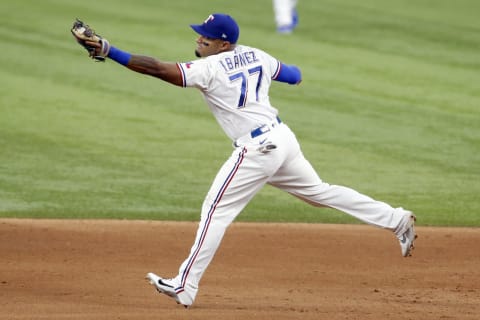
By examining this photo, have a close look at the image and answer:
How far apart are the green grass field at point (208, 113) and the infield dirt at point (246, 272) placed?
725 mm

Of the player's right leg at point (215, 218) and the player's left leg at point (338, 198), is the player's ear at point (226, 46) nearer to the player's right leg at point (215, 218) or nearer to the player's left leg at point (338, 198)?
the player's right leg at point (215, 218)

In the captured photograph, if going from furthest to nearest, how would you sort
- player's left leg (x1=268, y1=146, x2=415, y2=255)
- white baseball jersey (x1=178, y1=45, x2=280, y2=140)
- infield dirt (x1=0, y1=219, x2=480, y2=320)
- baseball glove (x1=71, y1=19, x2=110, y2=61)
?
player's left leg (x1=268, y1=146, x2=415, y2=255)
infield dirt (x1=0, y1=219, x2=480, y2=320)
white baseball jersey (x1=178, y1=45, x2=280, y2=140)
baseball glove (x1=71, y1=19, x2=110, y2=61)

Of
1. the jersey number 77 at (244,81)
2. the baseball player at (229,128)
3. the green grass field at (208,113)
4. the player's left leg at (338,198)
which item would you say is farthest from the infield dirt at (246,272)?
the jersey number 77 at (244,81)

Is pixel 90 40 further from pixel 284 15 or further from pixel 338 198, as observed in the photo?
pixel 284 15

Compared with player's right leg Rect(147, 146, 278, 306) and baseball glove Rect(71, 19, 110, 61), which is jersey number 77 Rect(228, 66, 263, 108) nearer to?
player's right leg Rect(147, 146, 278, 306)

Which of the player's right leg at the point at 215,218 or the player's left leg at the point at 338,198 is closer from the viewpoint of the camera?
the player's right leg at the point at 215,218

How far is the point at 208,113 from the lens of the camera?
14141 millimetres

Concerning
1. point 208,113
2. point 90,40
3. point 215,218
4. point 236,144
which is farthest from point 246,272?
point 208,113

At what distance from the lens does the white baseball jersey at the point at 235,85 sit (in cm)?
679

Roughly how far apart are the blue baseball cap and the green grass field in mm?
3408

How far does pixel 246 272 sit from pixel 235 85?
73.6 inches

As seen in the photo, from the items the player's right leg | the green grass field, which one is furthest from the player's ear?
the green grass field

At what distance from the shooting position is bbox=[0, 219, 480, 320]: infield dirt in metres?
6.89

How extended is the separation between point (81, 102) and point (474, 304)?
27.3ft
